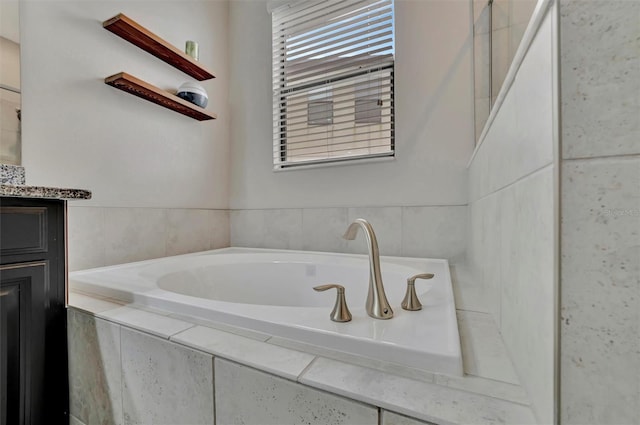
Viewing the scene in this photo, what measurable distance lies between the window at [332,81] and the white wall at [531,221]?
3.35 ft

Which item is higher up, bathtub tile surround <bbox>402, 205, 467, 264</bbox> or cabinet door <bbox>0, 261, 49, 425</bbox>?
bathtub tile surround <bbox>402, 205, 467, 264</bbox>

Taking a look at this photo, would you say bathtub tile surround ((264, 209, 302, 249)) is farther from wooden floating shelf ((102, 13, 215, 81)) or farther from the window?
wooden floating shelf ((102, 13, 215, 81))

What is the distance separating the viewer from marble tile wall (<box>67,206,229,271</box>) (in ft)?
3.73

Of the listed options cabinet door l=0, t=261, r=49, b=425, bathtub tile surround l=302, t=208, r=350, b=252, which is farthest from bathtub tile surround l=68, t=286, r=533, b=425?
bathtub tile surround l=302, t=208, r=350, b=252

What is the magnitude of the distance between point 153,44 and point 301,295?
1481mm

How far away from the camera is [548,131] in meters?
0.32

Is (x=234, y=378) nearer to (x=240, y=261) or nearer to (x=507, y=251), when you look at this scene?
(x=507, y=251)

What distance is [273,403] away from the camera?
47 cm

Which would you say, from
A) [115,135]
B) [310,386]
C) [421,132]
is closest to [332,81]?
[421,132]

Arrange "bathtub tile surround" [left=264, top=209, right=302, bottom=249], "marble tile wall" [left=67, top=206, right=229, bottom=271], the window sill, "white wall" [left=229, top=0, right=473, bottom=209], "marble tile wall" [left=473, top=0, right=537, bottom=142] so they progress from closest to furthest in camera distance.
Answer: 1. "marble tile wall" [left=473, top=0, right=537, bottom=142]
2. "marble tile wall" [left=67, top=206, right=229, bottom=271]
3. "white wall" [left=229, top=0, right=473, bottom=209]
4. the window sill
5. "bathtub tile surround" [left=264, top=209, right=302, bottom=249]

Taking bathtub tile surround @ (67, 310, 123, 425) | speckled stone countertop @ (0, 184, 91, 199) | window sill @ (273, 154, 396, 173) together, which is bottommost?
bathtub tile surround @ (67, 310, 123, 425)

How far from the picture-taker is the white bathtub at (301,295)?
0.49 metres

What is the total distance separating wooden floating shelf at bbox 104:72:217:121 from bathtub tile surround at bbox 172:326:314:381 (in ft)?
3.92

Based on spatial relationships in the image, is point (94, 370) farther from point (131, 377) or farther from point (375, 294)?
point (375, 294)
